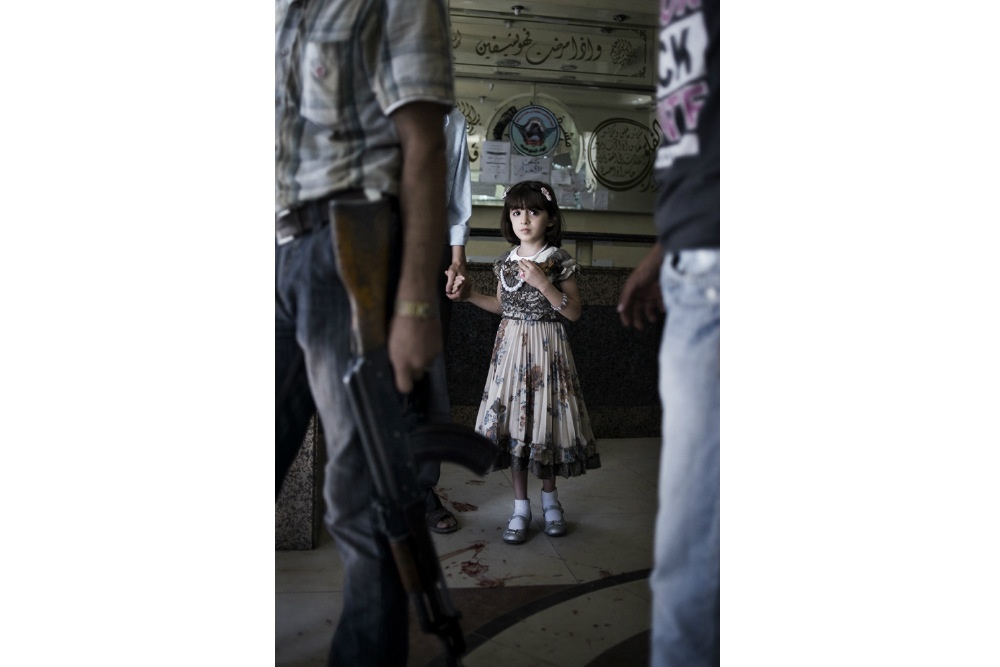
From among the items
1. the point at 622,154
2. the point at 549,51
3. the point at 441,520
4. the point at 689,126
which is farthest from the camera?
the point at 549,51

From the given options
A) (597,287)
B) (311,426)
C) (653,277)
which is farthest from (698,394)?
(311,426)

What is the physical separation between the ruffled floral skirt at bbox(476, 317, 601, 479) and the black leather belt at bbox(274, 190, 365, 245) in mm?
367

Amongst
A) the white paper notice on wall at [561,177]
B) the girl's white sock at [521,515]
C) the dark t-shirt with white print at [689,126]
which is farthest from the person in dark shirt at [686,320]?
the white paper notice on wall at [561,177]

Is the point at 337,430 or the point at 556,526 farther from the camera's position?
the point at 556,526

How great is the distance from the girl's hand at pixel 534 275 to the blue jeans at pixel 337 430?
0.39 m

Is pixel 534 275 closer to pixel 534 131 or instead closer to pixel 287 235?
pixel 534 131

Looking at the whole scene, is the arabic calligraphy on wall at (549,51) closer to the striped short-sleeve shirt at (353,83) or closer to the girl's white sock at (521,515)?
the striped short-sleeve shirt at (353,83)

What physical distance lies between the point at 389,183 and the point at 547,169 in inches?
16.4

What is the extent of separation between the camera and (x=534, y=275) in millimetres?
1252

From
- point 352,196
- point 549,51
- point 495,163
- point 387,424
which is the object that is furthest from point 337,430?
point 549,51

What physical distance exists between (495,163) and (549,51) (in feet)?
0.62

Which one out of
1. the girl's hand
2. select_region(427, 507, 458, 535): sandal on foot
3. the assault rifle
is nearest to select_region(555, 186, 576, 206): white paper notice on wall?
the girl's hand

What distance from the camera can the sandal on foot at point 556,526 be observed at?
1.11 m

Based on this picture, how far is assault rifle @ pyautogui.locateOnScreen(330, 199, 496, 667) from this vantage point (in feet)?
3.01
